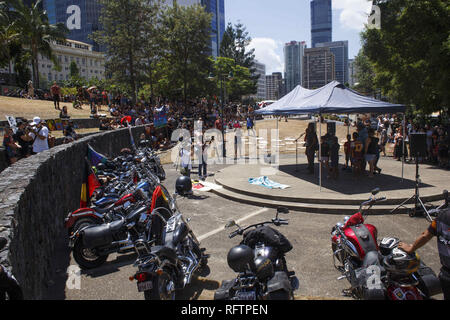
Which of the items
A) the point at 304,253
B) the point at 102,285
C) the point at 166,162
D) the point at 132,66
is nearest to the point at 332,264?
the point at 304,253

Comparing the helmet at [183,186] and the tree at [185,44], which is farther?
the tree at [185,44]

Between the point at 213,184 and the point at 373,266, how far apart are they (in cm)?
854

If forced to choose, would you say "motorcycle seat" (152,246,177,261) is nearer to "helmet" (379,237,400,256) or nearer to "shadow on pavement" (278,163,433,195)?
"helmet" (379,237,400,256)

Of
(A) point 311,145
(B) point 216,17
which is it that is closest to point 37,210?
(A) point 311,145

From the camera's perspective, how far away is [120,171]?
10.6 meters

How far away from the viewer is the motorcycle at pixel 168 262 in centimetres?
421

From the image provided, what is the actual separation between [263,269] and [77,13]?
134153mm

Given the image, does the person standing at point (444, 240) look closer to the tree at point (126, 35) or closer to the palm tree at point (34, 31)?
the tree at point (126, 35)

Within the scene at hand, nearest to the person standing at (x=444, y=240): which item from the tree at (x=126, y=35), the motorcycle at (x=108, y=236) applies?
the motorcycle at (x=108, y=236)

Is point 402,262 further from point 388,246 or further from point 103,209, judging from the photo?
point 103,209

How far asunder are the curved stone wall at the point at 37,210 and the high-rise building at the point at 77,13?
118185mm

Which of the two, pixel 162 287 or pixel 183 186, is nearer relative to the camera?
pixel 162 287

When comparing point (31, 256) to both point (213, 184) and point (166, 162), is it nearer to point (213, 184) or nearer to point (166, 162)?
point (213, 184)

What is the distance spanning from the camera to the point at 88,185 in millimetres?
9359
